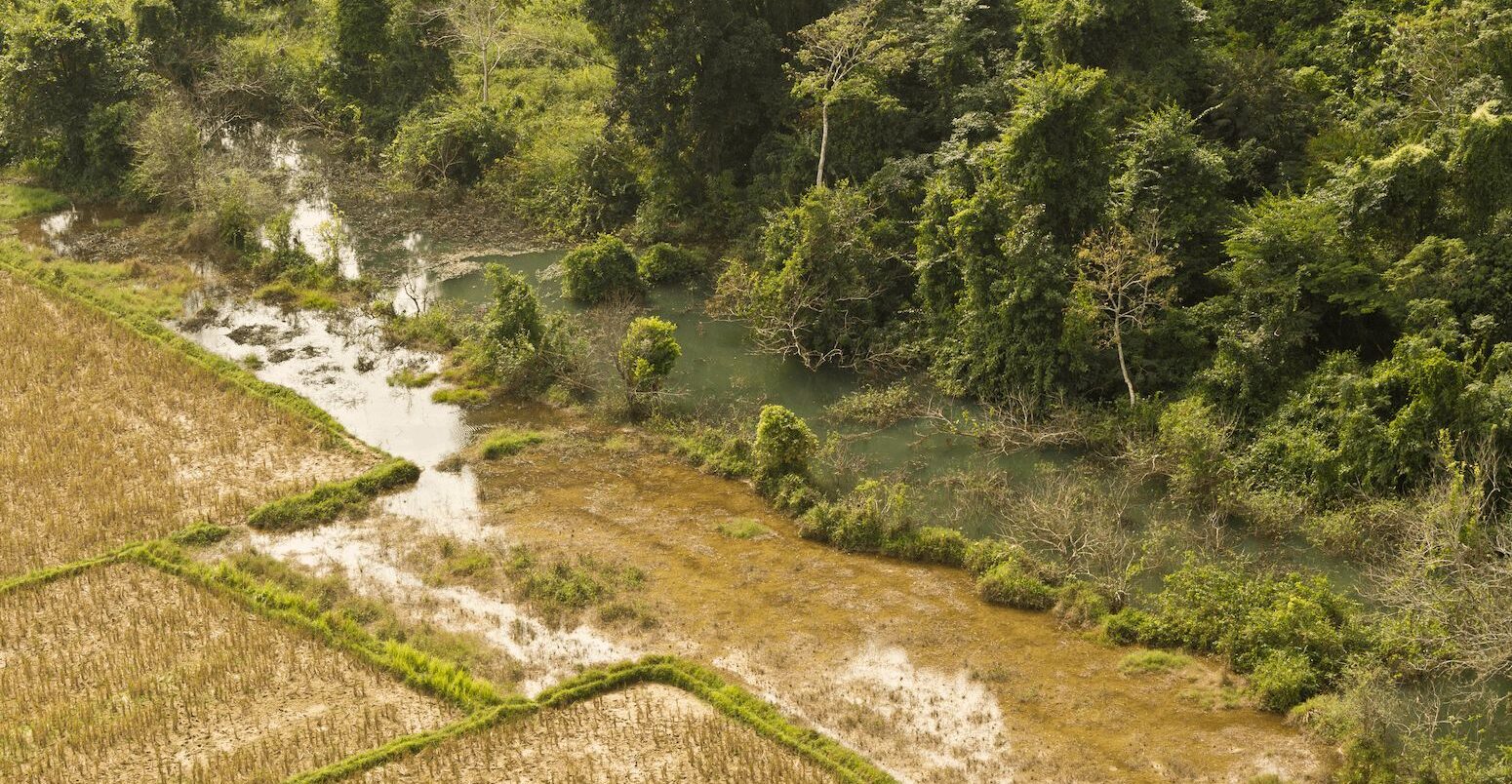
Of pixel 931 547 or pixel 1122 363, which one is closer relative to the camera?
pixel 931 547

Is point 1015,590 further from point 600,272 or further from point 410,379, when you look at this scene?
point 600,272

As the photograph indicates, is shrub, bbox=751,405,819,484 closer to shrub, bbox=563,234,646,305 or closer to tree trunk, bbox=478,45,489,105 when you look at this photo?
shrub, bbox=563,234,646,305

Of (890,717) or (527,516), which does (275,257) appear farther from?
(890,717)

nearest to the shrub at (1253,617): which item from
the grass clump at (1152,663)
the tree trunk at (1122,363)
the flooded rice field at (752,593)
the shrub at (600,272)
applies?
the grass clump at (1152,663)

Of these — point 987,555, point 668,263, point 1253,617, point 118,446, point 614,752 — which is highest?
point 668,263

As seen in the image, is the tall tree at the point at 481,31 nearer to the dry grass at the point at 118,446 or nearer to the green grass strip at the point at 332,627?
the dry grass at the point at 118,446

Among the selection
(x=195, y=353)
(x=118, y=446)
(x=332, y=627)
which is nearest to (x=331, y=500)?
(x=332, y=627)

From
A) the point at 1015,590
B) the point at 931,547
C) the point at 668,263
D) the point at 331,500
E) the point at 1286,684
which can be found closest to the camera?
the point at 1286,684

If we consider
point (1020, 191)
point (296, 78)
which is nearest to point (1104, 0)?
point (1020, 191)
